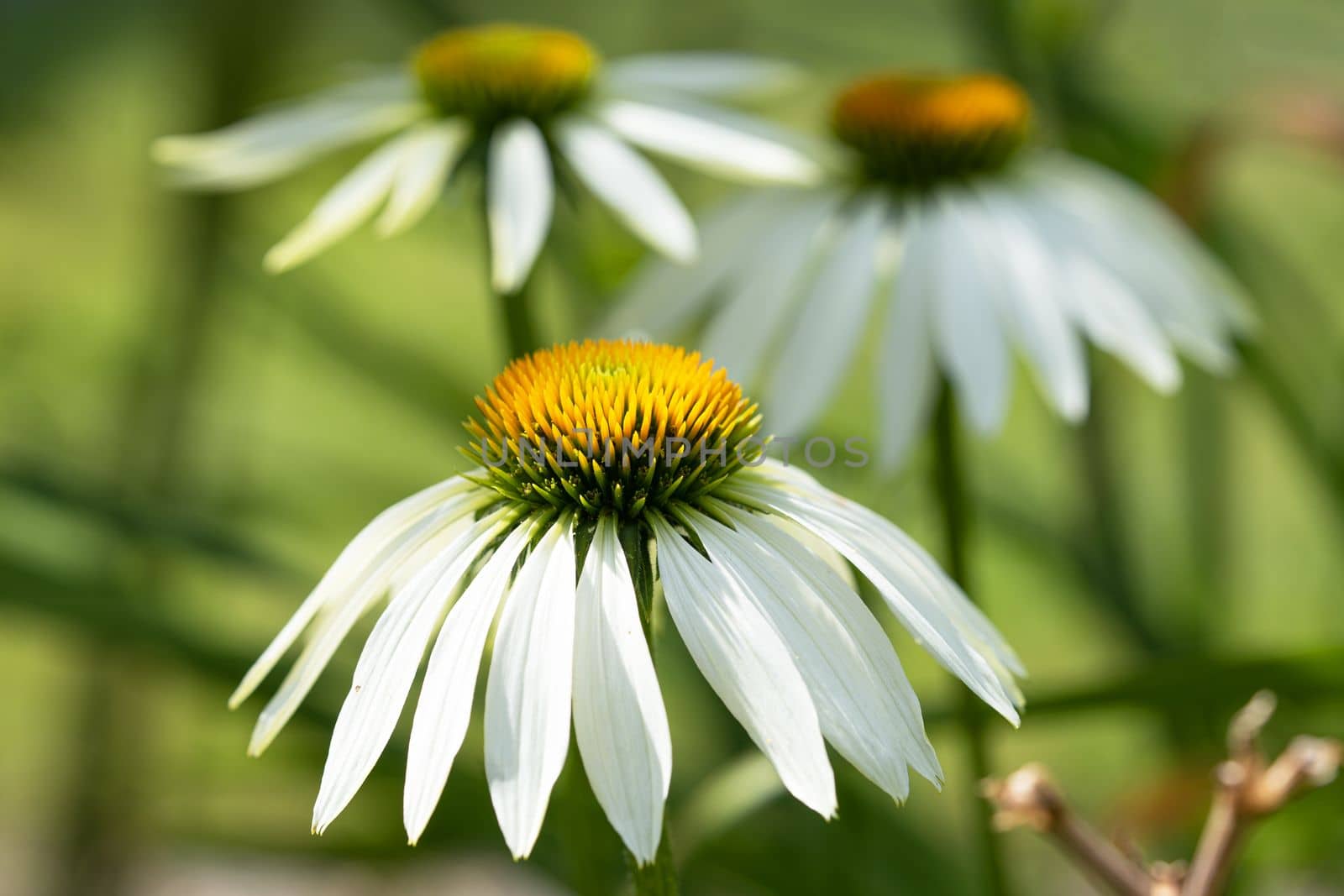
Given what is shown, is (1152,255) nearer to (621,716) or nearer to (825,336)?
(825,336)

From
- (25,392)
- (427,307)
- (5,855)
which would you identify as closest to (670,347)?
(25,392)

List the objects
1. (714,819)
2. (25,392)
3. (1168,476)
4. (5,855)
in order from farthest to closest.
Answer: (1168,476) → (5,855) → (25,392) → (714,819)

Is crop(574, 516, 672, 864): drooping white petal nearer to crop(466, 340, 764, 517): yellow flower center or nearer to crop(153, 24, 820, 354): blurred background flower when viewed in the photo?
crop(466, 340, 764, 517): yellow flower center

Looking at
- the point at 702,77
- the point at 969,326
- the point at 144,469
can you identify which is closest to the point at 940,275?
the point at 969,326

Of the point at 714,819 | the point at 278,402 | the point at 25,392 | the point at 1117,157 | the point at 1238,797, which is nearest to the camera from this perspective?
the point at 1238,797

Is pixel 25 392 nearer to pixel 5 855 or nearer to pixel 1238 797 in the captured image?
pixel 5 855

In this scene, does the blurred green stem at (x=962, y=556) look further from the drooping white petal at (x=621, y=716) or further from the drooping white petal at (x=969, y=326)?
the drooping white petal at (x=621, y=716)

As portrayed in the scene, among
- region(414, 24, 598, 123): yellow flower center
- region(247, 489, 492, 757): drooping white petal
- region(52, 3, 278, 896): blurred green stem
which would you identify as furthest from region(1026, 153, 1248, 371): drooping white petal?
region(52, 3, 278, 896): blurred green stem
